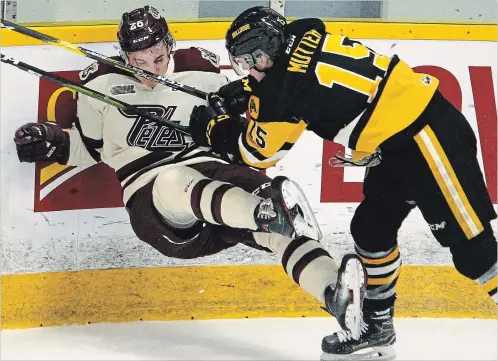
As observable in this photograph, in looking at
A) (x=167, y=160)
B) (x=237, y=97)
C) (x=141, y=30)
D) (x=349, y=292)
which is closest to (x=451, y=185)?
(x=349, y=292)

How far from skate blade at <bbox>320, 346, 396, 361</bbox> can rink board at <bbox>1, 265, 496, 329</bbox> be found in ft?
1.86

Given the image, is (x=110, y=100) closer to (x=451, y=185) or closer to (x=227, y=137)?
(x=227, y=137)

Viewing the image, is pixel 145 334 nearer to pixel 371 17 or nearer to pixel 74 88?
pixel 74 88

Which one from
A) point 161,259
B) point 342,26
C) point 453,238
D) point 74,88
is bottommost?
point 161,259

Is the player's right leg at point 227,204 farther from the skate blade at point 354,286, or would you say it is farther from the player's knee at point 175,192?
Answer: the skate blade at point 354,286

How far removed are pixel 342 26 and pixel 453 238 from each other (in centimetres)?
133

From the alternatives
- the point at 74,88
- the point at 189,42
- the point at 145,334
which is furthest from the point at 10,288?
the point at 189,42

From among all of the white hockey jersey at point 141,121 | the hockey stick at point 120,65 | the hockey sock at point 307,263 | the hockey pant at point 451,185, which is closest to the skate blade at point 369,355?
the hockey sock at point 307,263

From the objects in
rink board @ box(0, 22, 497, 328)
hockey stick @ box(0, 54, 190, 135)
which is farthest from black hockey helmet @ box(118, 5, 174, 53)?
rink board @ box(0, 22, 497, 328)

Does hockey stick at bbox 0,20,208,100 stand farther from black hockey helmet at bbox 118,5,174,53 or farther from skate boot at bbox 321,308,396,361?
skate boot at bbox 321,308,396,361

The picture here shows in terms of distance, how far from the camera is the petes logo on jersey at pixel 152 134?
3.16 meters

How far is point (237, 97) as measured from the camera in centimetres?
298

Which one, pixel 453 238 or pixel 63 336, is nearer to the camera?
pixel 453 238

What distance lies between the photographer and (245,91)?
2963 mm
